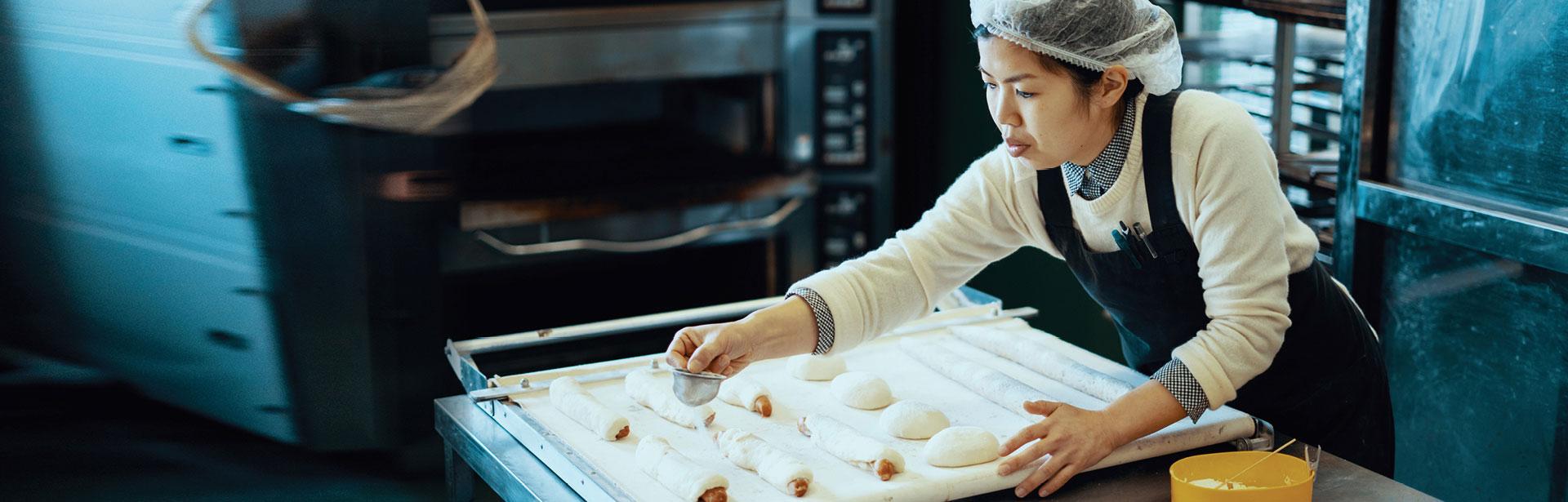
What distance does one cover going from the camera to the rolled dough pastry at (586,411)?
1.28 meters

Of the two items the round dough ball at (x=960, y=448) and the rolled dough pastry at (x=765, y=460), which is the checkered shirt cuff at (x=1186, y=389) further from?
the rolled dough pastry at (x=765, y=460)

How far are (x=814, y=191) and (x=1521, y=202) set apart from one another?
1.50 metres

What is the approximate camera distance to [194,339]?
202 centimetres

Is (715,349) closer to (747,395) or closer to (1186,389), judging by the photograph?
(747,395)

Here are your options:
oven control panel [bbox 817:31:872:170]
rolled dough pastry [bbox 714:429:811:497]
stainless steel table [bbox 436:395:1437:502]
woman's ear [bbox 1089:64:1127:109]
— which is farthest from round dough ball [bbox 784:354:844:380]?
oven control panel [bbox 817:31:872:170]

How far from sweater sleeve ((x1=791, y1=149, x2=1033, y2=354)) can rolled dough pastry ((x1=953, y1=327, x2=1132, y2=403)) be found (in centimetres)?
13

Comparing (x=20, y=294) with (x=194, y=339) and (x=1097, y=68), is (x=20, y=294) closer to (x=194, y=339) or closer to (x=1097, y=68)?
(x=194, y=339)

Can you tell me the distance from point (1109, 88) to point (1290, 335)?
40 cm

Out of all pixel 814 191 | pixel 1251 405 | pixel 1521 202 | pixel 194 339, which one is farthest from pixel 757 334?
pixel 814 191

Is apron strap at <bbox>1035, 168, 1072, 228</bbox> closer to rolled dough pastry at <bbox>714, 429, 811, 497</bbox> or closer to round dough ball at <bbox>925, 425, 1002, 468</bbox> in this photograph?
round dough ball at <bbox>925, 425, 1002, 468</bbox>

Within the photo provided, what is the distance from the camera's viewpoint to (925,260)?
4.73ft

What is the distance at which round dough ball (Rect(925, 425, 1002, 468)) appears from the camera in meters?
1.19

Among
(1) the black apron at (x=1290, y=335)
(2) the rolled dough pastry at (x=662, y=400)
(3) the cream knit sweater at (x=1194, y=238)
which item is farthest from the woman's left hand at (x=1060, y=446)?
(2) the rolled dough pastry at (x=662, y=400)

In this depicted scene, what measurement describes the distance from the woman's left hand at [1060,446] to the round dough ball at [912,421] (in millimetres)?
127
